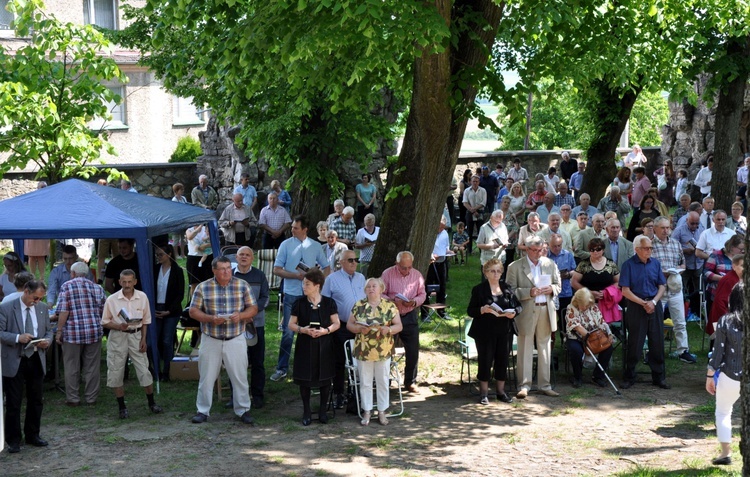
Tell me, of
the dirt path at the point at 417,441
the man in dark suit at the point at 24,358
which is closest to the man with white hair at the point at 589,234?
the dirt path at the point at 417,441

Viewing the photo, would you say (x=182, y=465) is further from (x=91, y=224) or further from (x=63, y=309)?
(x=91, y=224)

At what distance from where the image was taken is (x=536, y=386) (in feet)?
38.6

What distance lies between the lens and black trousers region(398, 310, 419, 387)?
11.4 meters

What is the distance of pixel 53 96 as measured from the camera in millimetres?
→ 14148

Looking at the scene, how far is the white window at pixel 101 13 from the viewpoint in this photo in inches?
1387

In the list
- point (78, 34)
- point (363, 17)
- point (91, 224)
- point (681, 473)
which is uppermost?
point (78, 34)

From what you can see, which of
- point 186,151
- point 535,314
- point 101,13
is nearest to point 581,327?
point 535,314

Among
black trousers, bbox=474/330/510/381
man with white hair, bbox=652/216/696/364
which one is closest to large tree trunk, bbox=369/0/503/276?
black trousers, bbox=474/330/510/381

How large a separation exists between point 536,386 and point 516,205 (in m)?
7.09

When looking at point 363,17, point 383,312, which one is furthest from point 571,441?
point 363,17

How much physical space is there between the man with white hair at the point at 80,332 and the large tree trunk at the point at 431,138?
3342 mm

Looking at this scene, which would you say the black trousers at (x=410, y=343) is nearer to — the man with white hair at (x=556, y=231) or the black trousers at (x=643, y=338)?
the black trousers at (x=643, y=338)

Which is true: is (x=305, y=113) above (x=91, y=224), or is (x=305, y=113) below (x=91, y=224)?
above

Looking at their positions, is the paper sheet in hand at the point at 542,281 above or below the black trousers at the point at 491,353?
above
